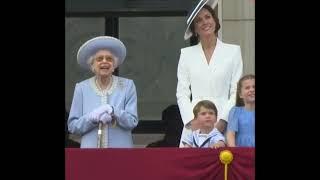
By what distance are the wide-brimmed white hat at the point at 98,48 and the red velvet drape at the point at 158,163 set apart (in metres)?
0.50

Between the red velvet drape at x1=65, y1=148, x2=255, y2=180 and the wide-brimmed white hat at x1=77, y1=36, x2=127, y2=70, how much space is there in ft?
1.63

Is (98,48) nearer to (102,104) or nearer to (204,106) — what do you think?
(102,104)

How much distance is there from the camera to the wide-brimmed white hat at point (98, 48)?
11.4 ft

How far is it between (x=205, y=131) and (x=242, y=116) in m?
0.22

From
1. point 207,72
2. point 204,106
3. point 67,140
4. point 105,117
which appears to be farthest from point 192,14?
point 67,140

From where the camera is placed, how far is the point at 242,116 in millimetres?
3490

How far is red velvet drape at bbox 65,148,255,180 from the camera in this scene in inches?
137

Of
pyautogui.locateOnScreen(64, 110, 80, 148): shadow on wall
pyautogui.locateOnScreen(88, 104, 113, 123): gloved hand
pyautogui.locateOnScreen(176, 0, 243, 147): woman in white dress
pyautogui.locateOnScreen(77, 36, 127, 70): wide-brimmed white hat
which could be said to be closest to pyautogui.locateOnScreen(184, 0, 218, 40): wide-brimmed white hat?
pyautogui.locateOnScreen(176, 0, 243, 147): woman in white dress
